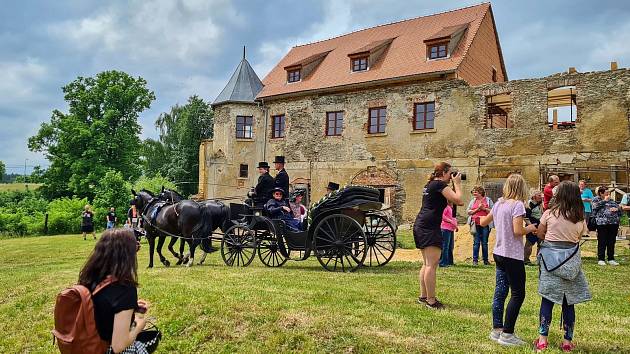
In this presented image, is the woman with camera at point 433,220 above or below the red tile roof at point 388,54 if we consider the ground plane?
below

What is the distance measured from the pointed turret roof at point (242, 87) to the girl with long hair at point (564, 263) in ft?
78.8

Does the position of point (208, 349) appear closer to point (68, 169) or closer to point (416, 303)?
point (416, 303)

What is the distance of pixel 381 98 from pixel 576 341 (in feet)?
62.0

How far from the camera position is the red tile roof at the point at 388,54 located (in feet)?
73.2

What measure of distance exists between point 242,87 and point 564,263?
83.2 ft

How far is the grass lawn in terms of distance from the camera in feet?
16.4

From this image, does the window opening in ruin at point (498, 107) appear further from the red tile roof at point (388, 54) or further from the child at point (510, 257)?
the child at point (510, 257)

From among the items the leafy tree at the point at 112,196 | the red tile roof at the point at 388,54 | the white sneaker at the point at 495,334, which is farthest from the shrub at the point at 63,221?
the white sneaker at the point at 495,334

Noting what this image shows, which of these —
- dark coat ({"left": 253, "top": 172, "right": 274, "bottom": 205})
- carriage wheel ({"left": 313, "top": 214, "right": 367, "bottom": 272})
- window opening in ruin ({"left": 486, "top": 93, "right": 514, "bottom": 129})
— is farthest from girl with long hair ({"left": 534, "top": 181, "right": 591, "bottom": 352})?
window opening in ruin ({"left": 486, "top": 93, "right": 514, "bottom": 129})

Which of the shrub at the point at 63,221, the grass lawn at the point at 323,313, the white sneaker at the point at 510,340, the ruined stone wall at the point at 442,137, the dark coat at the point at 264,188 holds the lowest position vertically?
the shrub at the point at 63,221

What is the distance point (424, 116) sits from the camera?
71.5 ft

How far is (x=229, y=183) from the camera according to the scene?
27047 mm

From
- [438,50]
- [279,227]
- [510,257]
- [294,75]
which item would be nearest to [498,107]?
[438,50]

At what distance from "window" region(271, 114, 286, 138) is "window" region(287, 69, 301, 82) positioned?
222 cm
